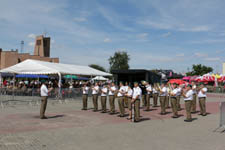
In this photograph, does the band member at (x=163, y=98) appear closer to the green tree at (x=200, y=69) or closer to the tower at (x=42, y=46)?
the tower at (x=42, y=46)

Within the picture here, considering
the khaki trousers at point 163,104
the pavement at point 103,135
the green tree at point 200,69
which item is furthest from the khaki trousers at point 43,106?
the green tree at point 200,69

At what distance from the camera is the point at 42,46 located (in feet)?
205

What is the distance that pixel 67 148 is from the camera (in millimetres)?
5766

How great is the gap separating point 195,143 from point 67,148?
3.71m

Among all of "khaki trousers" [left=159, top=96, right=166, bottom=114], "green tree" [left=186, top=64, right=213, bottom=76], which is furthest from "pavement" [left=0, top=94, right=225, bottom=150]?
"green tree" [left=186, top=64, right=213, bottom=76]

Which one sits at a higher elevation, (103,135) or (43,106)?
(43,106)

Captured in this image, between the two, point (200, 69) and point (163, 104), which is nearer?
point (163, 104)

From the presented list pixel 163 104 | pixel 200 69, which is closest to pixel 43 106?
pixel 163 104

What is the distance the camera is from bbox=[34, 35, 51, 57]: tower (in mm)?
62562

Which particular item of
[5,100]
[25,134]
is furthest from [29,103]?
[25,134]

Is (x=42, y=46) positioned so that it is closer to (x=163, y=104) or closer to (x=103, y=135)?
(x=163, y=104)

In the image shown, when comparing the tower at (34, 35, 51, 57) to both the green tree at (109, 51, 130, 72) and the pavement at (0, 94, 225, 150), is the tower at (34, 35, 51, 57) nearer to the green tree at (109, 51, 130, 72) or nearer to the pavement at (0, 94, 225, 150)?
the green tree at (109, 51, 130, 72)

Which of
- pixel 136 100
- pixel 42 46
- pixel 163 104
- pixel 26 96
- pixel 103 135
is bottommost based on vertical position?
pixel 103 135

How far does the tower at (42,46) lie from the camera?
62.6 m
